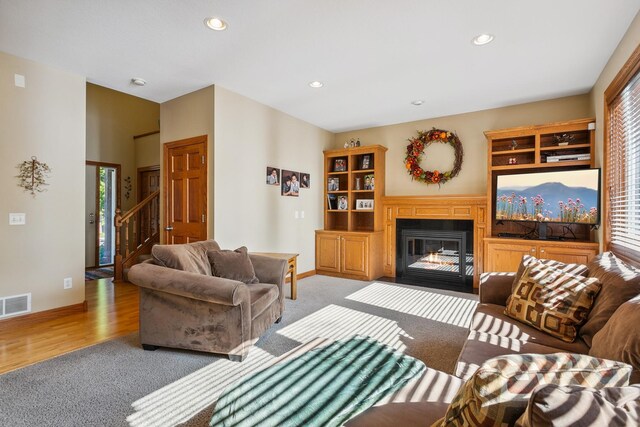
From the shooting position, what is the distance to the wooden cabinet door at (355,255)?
524cm

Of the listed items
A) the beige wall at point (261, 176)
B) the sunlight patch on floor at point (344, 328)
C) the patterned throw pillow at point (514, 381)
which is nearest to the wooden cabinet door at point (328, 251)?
the beige wall at point (261, 176)

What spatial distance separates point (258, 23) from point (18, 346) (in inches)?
134

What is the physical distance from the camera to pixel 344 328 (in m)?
3.08

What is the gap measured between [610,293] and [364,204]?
4035 millimetres

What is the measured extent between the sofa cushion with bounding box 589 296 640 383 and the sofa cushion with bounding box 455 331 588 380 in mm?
253

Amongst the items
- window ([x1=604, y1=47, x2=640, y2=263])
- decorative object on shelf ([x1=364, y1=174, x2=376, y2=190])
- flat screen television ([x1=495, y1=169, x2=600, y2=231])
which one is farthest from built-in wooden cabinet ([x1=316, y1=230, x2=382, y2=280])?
window ([x1=604, y1=47, x2=640, y2=263])

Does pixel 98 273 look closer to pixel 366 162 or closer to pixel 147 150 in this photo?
pixel 147 150

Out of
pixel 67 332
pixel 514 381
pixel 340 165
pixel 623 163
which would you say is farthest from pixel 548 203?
pixel 67 332

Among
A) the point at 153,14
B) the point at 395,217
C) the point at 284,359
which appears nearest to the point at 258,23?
the point at 153,14

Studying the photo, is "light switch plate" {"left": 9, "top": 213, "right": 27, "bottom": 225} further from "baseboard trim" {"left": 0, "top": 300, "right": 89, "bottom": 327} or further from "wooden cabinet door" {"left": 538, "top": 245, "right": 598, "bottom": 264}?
"wooden cabinet door" {"left": 538, "top": 245, "right": 598, "bottom": 264}

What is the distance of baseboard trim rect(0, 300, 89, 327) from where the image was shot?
3102mm

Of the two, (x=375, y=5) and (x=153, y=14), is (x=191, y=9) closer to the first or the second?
(x=153, y=14)

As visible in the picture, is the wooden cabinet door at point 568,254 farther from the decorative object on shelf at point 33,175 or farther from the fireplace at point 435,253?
the decorative object on shelf at point 33,175

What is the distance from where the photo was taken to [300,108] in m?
4.82
